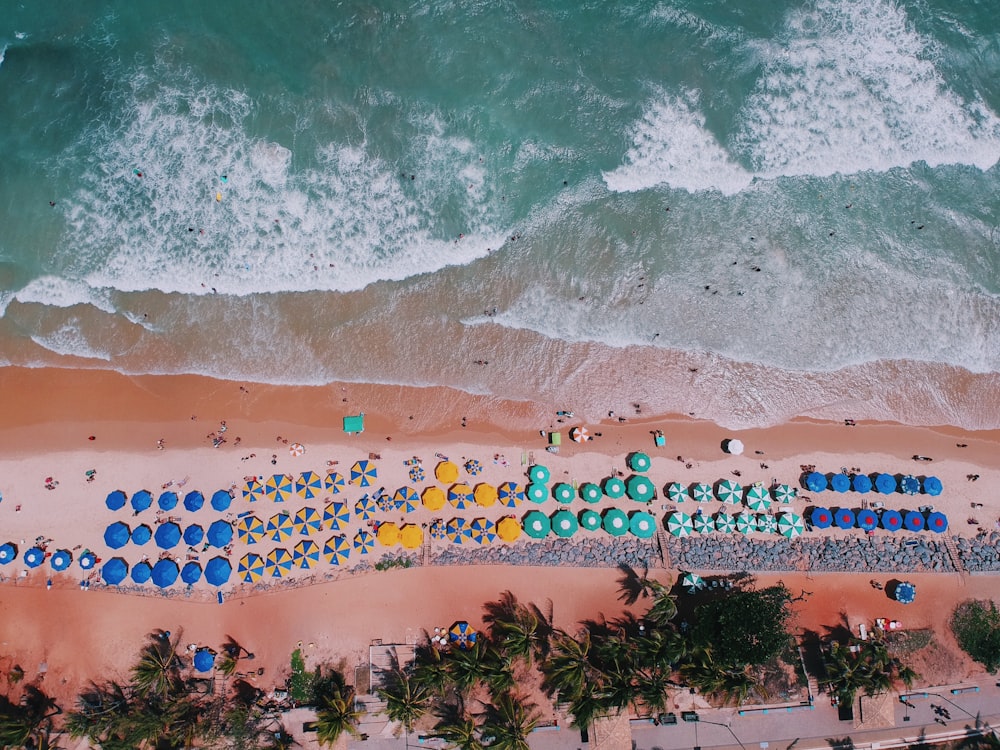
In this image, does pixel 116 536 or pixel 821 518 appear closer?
pixel 116 536

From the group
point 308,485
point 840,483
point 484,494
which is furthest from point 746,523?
point 308,485

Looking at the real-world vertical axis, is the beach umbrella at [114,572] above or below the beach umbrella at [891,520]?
below

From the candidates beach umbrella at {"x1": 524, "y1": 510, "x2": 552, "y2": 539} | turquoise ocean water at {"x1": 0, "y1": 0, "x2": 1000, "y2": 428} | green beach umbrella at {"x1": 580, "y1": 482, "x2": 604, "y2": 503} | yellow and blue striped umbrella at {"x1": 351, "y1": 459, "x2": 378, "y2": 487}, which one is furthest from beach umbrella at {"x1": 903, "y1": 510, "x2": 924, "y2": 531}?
yellow and blue striped umbrella at {"x1": 351, "y1": 459, "x2": 378, "y2": 487}

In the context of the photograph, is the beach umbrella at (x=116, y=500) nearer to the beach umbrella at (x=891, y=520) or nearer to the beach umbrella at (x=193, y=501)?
the beach umbrella at (x=193, y=501)

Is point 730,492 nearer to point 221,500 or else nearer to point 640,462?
point 640,462

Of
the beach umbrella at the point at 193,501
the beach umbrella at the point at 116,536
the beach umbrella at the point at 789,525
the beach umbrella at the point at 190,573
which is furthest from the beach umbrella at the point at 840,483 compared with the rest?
the beach umbrella at the point at 116,536

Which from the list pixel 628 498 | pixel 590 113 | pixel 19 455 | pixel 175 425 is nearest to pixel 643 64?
pixel 590 113
